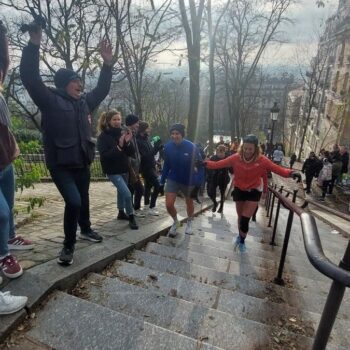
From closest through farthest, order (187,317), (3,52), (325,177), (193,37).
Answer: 1. (187,317)
2. (3,52)
3. (193,37)
4. (325,177)

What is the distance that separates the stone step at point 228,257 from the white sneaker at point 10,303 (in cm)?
206

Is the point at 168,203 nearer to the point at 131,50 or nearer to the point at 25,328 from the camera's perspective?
the point at 25,328

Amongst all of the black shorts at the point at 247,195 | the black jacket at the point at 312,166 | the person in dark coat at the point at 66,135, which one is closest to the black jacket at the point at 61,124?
the person in dark coat at the point at 66,135

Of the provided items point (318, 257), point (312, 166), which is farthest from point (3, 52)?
point (312, 166)

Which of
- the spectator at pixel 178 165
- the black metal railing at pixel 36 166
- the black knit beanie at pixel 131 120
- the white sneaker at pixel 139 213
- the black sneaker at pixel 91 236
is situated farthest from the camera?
the white sneaker at pixel 139 213

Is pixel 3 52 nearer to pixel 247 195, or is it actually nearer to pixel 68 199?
pixel 68 199

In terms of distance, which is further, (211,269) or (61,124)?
(211,269)

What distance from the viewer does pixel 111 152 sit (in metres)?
4.57

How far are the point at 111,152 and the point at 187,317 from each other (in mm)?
2699

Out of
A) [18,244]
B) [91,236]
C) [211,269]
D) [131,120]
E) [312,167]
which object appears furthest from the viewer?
[312,167]

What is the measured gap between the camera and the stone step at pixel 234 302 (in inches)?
104

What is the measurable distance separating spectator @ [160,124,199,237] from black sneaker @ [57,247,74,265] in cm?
214

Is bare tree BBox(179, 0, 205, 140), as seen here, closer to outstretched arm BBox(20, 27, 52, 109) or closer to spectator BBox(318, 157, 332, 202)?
spectator BBox(318, 157, 332, 202)

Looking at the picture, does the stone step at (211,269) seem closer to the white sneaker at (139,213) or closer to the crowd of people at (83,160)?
the crowd of people at (83,160)
